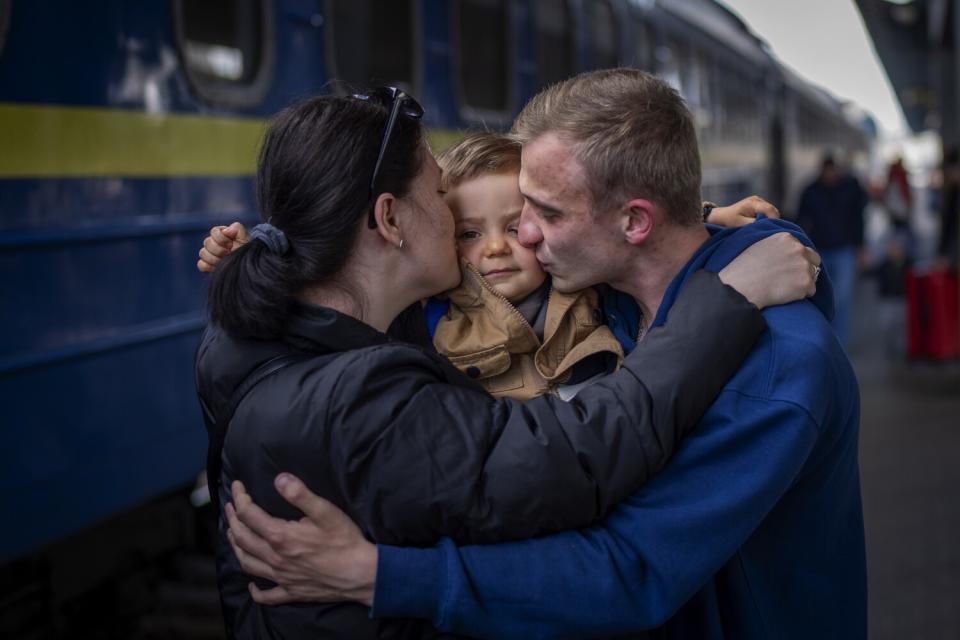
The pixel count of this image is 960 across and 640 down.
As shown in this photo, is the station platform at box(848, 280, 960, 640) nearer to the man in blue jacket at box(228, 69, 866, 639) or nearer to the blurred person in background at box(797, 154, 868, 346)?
the blurred person in background at box(797, 154, 868, 346)

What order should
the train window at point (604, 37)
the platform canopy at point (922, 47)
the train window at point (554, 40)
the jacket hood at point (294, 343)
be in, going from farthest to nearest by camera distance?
the platform canopy at point (922, 47) < the train window at point (604, 37) < the train window at point (554, 40) < the jacket hood at point (294, 343)

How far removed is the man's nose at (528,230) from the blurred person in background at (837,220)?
789 centimetres

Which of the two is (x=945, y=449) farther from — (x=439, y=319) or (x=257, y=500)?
(x=257, y=500)

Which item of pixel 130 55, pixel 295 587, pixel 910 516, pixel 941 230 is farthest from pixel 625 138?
pixel 941 230

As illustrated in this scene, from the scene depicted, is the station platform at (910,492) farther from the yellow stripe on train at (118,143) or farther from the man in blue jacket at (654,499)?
the yellow stripe on train at (118,143)

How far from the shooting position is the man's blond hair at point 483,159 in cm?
202

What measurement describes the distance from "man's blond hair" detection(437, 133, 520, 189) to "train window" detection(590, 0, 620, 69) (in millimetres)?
6078

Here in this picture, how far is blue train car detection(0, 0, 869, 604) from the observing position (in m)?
3.01

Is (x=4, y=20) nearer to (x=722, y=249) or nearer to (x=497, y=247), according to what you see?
(x=497, y=247)

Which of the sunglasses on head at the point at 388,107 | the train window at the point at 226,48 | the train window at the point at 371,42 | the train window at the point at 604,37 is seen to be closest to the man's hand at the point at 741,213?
the sunglasses on head at the point at 388,107

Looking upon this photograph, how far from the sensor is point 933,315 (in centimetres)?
821

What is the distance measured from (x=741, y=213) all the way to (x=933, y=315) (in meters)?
6.69

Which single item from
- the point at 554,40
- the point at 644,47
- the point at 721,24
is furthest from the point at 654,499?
the point at 721,24

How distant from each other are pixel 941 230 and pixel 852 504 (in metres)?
7.30
